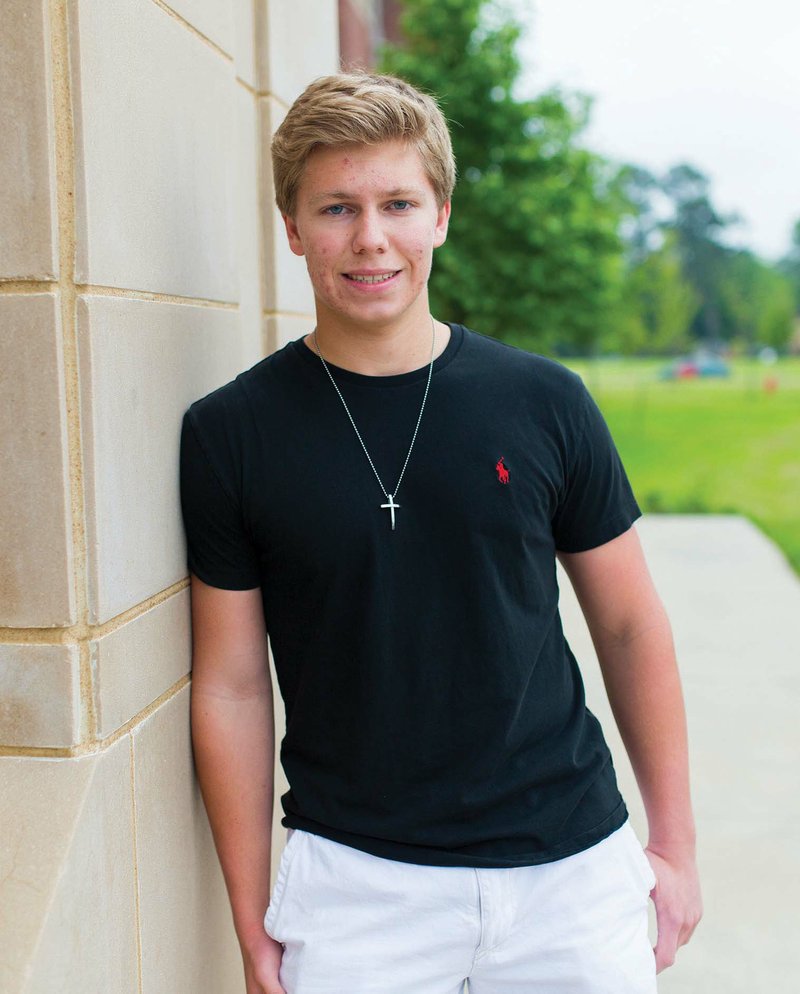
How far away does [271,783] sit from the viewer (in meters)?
2.15

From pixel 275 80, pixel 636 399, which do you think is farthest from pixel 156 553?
pixel 636 399

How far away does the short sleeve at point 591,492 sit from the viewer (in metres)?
2.04

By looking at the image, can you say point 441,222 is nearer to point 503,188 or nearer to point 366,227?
point 366,227

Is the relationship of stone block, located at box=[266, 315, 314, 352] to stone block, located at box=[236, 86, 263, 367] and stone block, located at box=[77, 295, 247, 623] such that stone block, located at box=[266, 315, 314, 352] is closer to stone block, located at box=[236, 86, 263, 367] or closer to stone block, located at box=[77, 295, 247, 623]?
Answer: stone block, located at box=[236, 86, 263, 367]

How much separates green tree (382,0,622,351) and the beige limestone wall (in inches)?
732

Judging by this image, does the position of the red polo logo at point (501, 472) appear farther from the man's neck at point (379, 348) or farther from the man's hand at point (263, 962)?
the man's hand at point (263, 962)

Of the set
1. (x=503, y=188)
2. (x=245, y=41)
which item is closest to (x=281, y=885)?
(x=245, y=41)

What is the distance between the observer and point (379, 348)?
2.04 m

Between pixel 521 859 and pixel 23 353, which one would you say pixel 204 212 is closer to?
pixel 23 353

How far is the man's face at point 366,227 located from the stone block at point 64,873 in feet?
2.72

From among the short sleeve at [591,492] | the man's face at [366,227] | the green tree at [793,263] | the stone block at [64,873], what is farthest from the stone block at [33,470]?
the green tree at [793,263]

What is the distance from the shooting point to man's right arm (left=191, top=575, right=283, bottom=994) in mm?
2086

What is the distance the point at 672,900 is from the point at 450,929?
1.63 feet

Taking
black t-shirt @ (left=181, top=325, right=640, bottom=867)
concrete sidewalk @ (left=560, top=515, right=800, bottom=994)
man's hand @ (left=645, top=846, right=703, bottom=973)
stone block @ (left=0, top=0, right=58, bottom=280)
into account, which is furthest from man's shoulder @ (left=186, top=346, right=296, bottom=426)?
concrete sidewalk @ (left=560, top=515, right=800, bottom=994)
